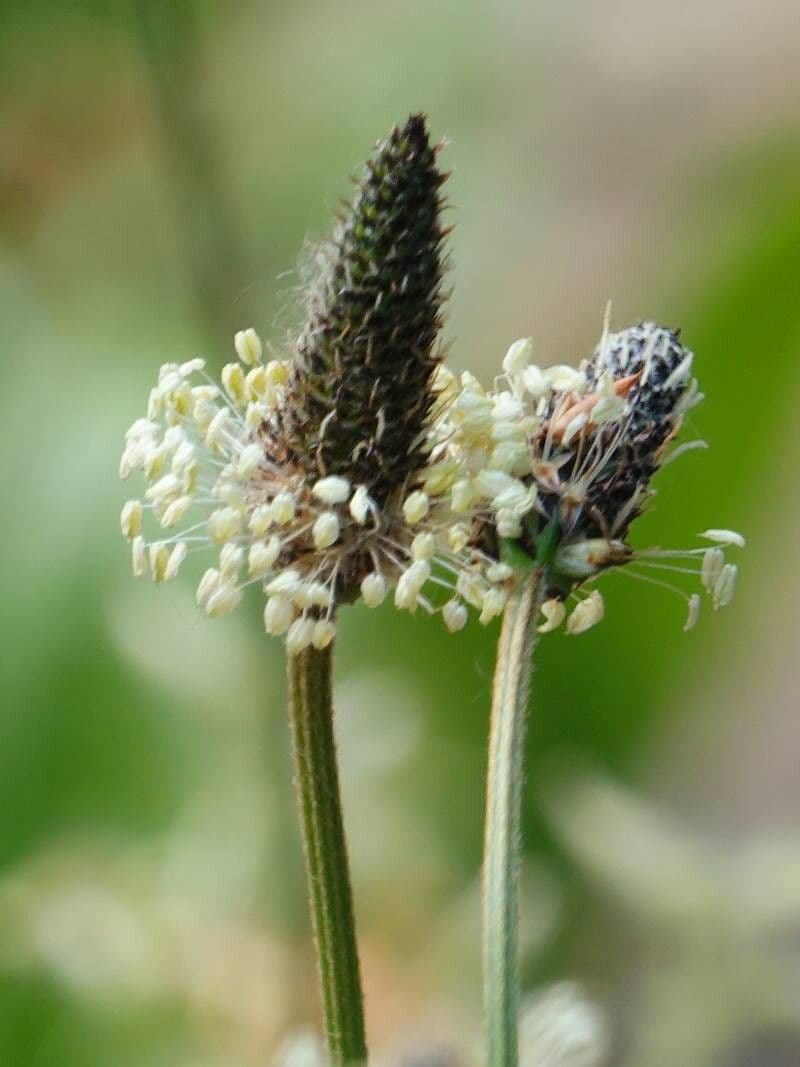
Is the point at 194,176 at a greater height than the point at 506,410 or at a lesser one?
greater

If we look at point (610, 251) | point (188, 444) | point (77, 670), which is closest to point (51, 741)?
point (77, 670)

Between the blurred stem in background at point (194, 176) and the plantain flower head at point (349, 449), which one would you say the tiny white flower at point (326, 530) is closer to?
the plantain flower head at point (349, 449)

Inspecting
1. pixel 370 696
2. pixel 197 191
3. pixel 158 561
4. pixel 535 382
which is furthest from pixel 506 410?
pixel 197 191

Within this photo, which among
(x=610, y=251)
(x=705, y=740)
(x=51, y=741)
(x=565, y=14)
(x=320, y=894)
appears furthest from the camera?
(x=565, y=14)

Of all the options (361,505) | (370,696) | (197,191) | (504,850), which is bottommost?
(504,850)

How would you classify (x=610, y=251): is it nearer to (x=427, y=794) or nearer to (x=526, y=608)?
(x=427, y=794)

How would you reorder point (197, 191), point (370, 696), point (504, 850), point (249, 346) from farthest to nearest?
point (197, 191) < point (370, 696) < point (249, 346) < point (504, 850)

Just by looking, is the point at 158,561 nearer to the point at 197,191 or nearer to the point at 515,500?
the point at 515,500

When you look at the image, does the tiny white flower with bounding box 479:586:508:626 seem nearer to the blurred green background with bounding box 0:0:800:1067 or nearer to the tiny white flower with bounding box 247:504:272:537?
the tiny white flower with bounding box 247:504:272:537
